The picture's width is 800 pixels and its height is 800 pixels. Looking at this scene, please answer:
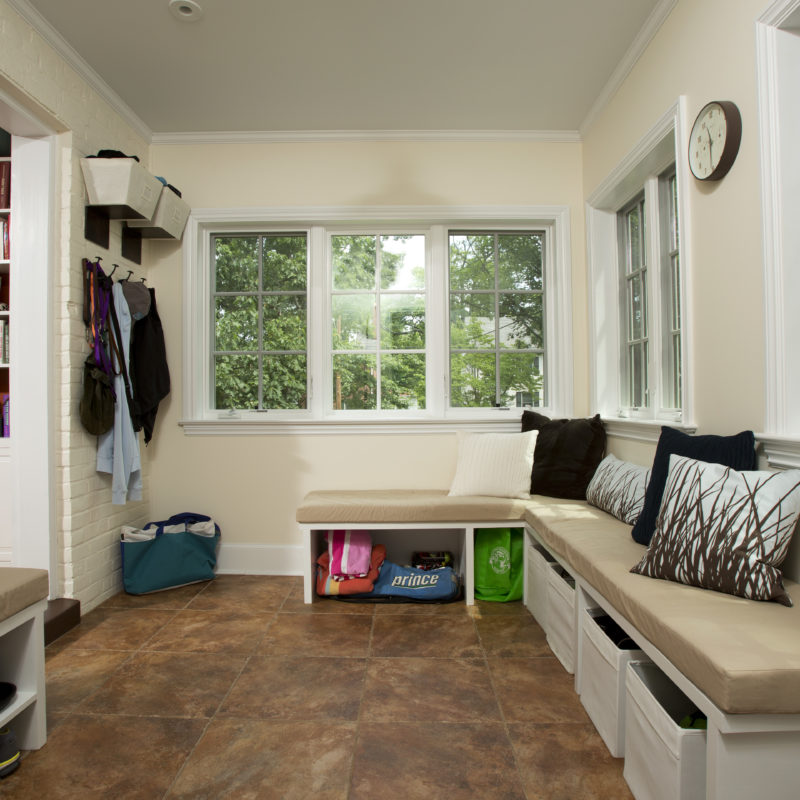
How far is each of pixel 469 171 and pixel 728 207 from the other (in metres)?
1.83

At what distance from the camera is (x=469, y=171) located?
3.51 m

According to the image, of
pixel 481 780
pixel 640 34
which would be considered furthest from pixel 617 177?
pixel 481 780

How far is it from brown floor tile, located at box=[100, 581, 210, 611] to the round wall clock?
3.17m

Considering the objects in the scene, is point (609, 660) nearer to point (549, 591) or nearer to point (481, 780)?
point (481, 780)

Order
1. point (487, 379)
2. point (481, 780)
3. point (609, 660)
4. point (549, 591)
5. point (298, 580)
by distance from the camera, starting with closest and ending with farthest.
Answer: point (481, 780) < point (609, 660) < point (549, 591) < point (298, 580) < point (487, 379)

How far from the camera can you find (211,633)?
2600mm

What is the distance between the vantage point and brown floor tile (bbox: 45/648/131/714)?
202 centimetres

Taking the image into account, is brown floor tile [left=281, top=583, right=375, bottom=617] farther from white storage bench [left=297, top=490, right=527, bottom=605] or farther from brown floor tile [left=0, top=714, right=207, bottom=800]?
brown floor tile [left=0, top=714, right=207, bottom=800]

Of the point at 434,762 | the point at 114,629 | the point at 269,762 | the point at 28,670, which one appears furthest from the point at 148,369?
the point at 434,762

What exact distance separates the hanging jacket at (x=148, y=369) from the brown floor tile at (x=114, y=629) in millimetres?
1022

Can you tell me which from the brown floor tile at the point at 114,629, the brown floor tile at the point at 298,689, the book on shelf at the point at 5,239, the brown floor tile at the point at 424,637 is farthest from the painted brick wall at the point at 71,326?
the brown floor tile at the point at 424,637

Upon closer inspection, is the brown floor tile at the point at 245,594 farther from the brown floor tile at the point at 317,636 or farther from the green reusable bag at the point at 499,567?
the green reusable bag at the point at 499,567

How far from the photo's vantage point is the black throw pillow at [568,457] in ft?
10.0

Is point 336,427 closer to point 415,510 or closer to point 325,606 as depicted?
point 415,510
